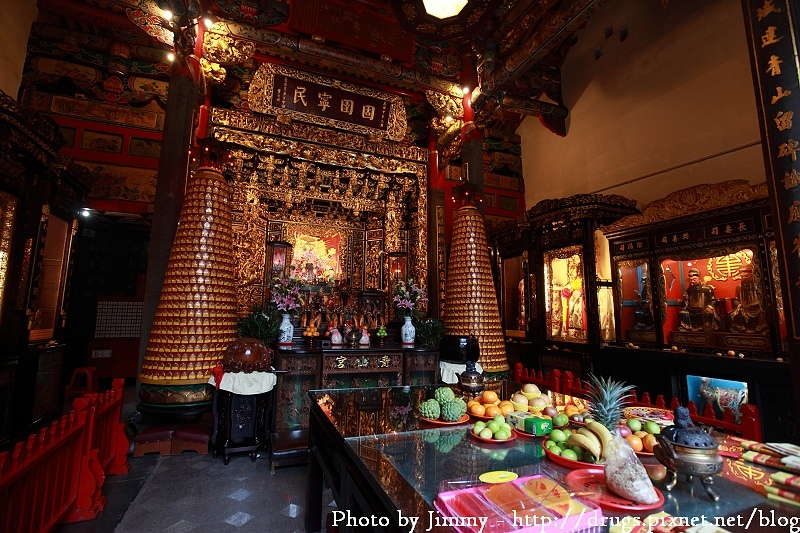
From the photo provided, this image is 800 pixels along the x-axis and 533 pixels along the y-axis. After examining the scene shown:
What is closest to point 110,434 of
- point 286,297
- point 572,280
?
point 286,297

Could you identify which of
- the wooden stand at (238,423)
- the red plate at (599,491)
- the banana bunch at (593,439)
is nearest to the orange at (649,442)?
the banana bunch at (593,439)

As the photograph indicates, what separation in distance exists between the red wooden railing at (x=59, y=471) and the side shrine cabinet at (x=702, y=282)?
6217 mm

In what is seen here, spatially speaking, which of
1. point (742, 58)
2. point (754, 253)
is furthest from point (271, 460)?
point (742, 58)

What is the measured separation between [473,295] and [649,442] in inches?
145

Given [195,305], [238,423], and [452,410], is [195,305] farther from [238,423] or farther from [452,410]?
[452,410]

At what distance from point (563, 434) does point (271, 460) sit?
8.59 ft

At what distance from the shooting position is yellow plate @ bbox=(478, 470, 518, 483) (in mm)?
1034

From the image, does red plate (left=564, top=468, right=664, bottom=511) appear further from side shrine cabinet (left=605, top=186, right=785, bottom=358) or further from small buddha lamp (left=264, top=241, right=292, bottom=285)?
small buddha lamp (left=264, top=241, right=292, bottom=285)

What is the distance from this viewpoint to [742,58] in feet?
16.0

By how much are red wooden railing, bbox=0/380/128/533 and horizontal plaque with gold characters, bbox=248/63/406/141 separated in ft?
14.7

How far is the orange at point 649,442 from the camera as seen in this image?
4.24 feet

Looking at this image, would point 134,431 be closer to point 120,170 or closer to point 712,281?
point 120,170

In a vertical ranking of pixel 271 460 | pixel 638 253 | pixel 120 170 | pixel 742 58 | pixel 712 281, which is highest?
pixel 742 58

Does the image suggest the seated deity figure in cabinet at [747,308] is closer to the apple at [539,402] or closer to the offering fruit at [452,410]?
the apple at [539,402]
